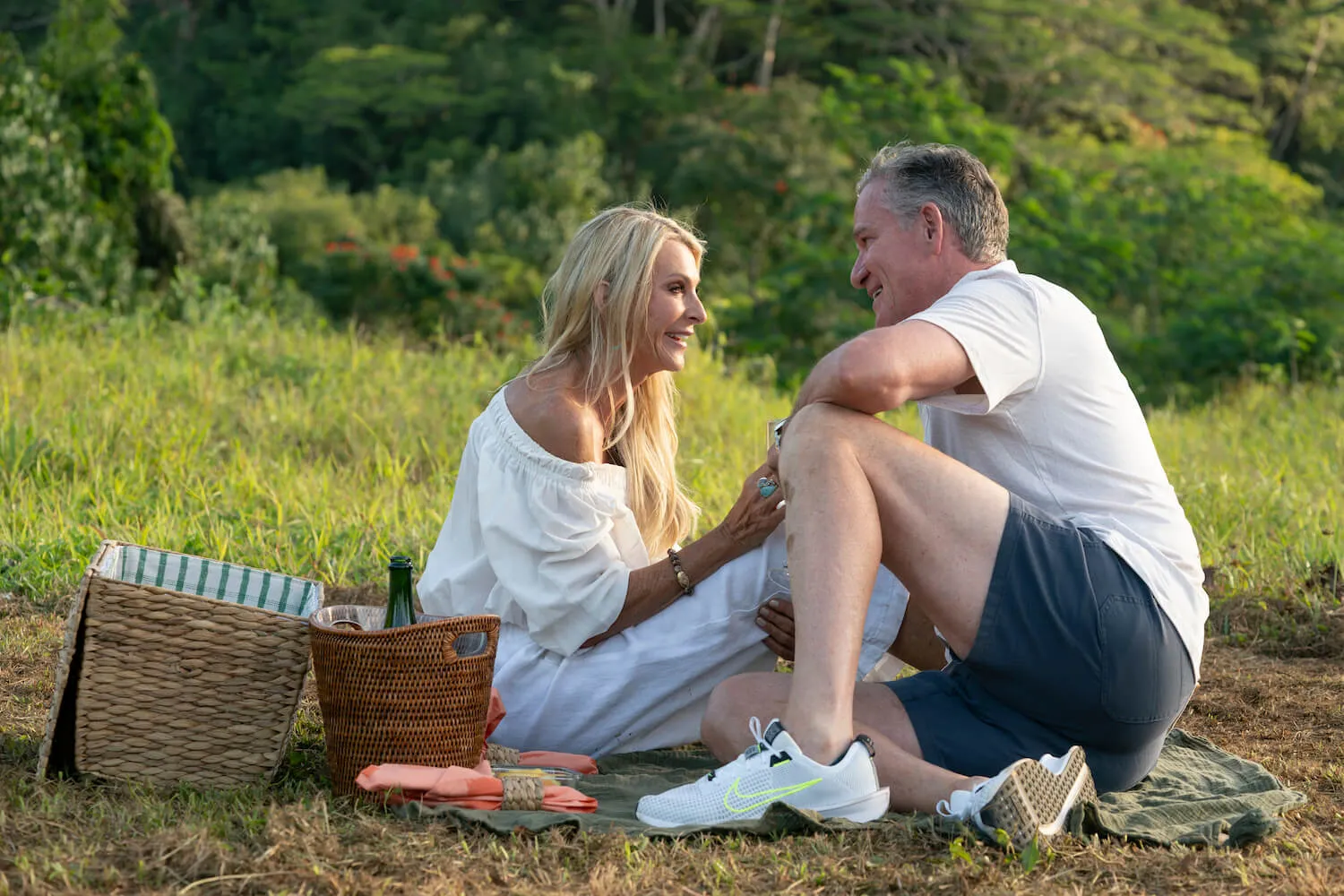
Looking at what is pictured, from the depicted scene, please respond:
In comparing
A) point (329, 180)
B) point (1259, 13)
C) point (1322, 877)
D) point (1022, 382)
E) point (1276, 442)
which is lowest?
point (329, 180)

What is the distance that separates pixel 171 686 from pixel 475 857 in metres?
0.72

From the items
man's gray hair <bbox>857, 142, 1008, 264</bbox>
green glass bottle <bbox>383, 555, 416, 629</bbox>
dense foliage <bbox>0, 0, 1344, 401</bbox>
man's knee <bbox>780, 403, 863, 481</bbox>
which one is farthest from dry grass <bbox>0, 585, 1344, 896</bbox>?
dense foliage <bbox>0, 0, 1344, 401</bbox>

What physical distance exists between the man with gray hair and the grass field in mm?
143

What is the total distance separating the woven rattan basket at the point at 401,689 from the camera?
264 centimetres

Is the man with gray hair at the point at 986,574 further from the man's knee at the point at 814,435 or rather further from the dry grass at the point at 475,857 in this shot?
the dry grass at the point at 475,857

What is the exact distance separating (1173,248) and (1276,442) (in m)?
5.64

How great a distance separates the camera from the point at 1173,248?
12000 millimetres

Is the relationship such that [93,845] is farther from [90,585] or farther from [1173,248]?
[1173,248]

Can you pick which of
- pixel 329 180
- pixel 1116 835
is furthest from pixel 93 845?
pixel 329 180

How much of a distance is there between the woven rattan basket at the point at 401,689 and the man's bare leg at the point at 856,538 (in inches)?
24.1

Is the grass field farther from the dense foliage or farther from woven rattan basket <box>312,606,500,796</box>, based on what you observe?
the dense foliage

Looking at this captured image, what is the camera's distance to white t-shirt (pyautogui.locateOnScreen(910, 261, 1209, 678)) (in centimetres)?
257

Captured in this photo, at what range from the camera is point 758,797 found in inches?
98.7

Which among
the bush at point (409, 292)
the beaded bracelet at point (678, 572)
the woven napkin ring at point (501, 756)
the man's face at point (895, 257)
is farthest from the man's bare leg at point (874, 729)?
the bush at point (409, 292)
